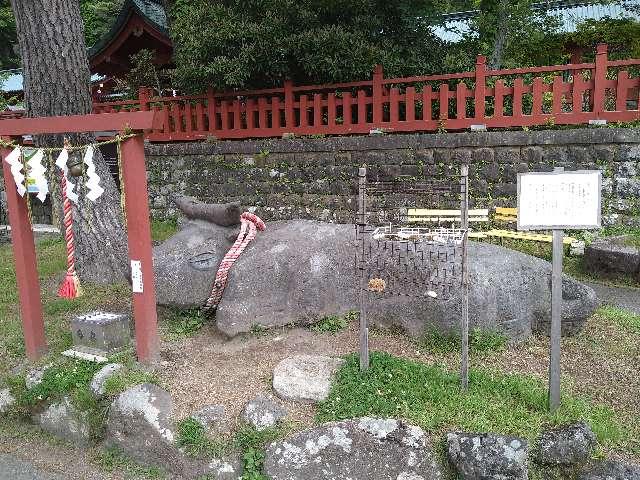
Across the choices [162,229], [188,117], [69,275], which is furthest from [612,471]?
[188,117]

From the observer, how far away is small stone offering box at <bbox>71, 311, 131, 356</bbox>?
14.6 feet

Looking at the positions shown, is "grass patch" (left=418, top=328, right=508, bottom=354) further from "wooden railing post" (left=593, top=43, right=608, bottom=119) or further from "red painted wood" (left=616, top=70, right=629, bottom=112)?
"red painted wood" (left=616, top=70, right=629, bottom=112)

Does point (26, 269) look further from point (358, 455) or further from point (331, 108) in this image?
point (331, 108)

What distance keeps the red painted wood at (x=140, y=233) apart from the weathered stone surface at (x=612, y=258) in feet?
17.2

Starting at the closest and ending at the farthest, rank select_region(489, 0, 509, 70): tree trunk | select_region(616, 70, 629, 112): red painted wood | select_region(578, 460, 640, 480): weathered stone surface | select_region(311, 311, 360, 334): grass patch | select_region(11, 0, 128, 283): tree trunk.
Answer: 1. select_region(578, 460, 640, 480): weathered stone surface
2. select_region(311, 311, 360, 334): grass patch
3. select_region(11, 0, 128, 283): tree trunk
4. select_region(616, 70, 629, 112): red painted wood
5. select_region(489, 0, 509, 70): tree trunk

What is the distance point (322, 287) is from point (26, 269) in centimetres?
242

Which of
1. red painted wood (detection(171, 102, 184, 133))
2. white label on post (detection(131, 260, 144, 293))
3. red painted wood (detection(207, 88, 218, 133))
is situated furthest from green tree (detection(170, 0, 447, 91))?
white label on post (detection(131, 260, 144, 293))

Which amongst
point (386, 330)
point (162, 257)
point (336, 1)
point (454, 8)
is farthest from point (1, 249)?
point (454, 8)

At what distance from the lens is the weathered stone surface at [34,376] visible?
4266 mm

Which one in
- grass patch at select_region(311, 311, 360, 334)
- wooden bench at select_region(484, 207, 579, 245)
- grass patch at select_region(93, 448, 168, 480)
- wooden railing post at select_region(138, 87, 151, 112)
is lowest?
grass patch at select_region(93, 448, 168, 480)

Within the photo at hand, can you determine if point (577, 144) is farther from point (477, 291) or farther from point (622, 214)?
point (477, 291)

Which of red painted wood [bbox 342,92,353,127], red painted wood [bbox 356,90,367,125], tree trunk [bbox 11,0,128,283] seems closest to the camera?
tree trunk [bbox 11,0,128,283]

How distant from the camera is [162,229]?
1024 cm

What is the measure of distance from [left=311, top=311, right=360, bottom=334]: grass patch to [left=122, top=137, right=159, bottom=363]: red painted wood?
51.6 inches
